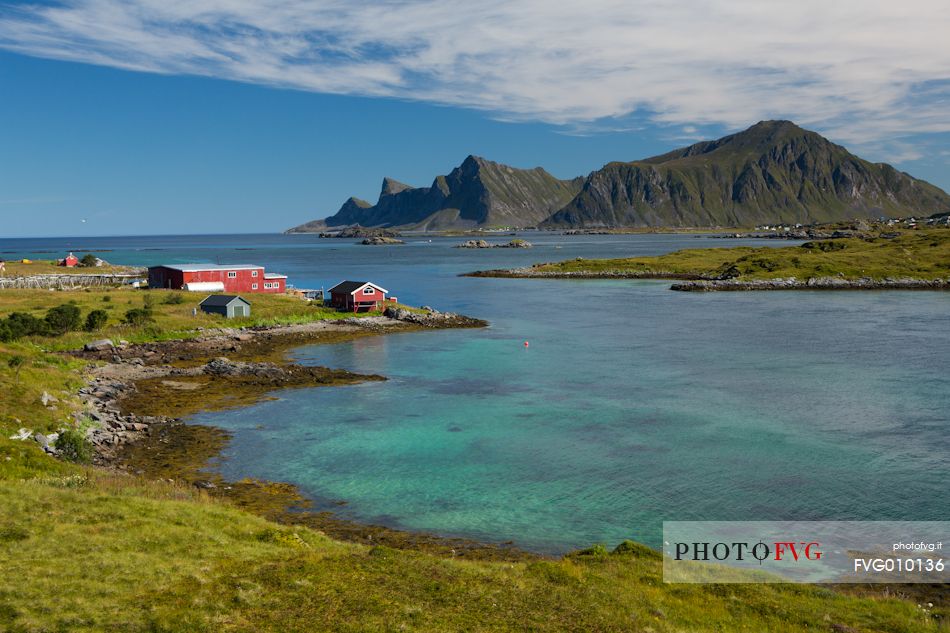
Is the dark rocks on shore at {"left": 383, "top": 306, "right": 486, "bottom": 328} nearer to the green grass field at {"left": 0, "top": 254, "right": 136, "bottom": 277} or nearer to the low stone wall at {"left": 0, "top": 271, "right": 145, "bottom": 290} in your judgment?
the low stone wall at {"left": 0, "top": 271, "right": 145, "bottom": 290}

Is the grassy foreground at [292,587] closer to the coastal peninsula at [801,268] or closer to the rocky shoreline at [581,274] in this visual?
the coastal peninsula at [801,268]

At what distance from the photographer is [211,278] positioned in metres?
89.6

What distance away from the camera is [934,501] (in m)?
30.3

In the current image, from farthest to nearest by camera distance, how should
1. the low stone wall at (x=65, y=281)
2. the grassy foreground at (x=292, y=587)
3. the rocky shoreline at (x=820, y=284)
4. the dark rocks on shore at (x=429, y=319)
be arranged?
the rocky shoreline at (x=820, y=284) → the low stone wall at (x=65, y=281) → the dark rocks on shore at (x=429, y=319) → the grassy foreground at (x=292, y=587)

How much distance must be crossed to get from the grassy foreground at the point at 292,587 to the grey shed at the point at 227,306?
174 ft

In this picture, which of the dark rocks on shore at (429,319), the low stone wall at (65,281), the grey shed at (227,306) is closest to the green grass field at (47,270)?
the low stone wall at (65,281)

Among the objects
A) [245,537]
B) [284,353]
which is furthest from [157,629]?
[284,353]

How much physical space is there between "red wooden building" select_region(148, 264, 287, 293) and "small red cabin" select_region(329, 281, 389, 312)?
426 inches

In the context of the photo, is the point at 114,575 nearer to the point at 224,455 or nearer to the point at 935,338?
the point at 224,455

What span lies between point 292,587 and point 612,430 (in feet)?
91.4

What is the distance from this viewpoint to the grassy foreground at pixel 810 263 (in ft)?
450

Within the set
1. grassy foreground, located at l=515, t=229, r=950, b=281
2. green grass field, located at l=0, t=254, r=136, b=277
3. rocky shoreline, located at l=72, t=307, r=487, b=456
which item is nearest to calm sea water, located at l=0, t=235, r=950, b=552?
rocky shoreline, located at l=72, t=307, r=487, b=456

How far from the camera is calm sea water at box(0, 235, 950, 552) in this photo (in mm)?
30594

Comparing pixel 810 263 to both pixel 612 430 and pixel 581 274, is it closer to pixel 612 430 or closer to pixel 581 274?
pixel 581 274
